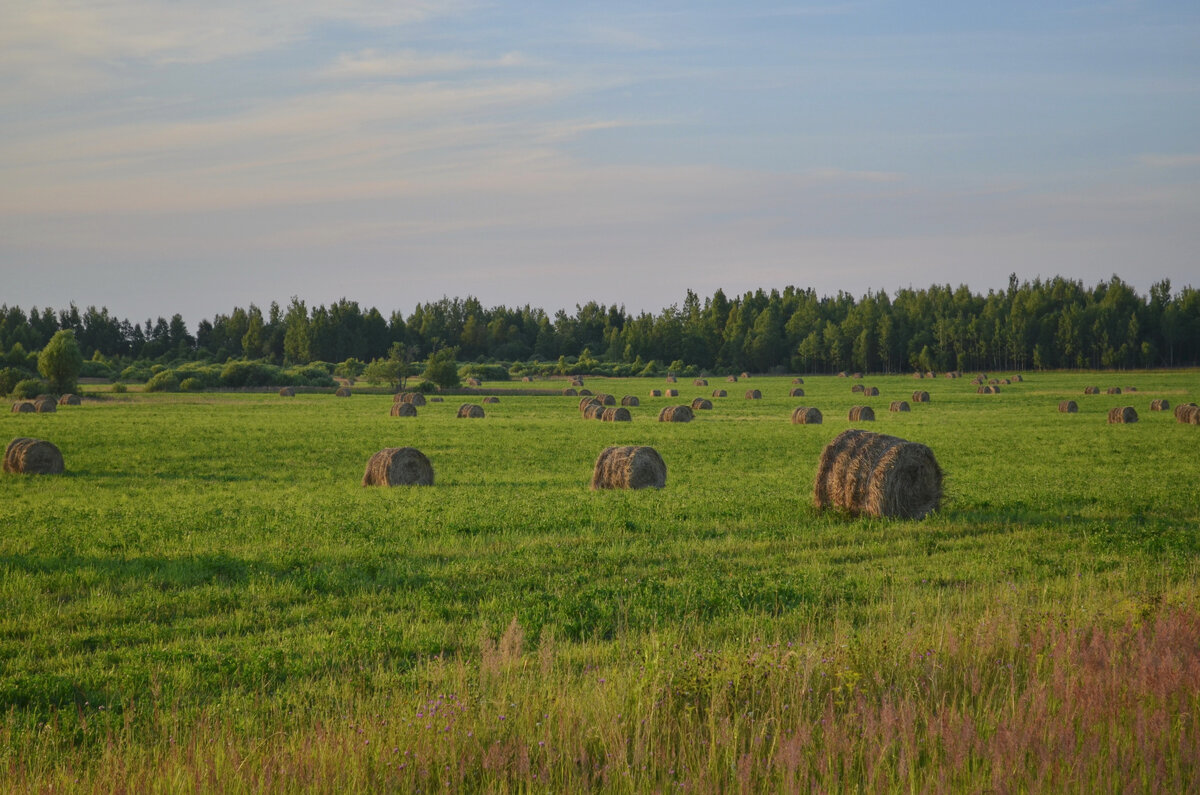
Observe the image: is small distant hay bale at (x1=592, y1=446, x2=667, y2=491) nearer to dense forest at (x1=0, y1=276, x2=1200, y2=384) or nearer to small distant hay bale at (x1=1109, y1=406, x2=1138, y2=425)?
small distant hay bale at (x1=1109, y1=406, x2=1138, y2=425)

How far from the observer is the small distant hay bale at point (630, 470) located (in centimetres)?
2194

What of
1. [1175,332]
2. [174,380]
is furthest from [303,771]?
[1175,332]

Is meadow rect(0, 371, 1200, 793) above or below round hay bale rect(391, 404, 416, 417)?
below

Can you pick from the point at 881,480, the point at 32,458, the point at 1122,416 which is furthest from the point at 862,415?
the point at 32,458

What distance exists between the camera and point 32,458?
2548 cm

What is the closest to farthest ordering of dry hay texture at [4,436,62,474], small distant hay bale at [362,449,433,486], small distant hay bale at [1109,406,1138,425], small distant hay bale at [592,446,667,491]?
small distant hay bale at [592,446,667,491], small distant hay bale at [362,449,433,486], dry hay texture at [4,436,62,474], small distant hay bale at [1109,406,1138,425]

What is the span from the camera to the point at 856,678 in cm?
702

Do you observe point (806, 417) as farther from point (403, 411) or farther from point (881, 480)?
point (881, 480)

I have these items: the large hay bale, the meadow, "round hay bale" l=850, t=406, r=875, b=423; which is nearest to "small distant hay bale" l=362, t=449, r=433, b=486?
the meadow

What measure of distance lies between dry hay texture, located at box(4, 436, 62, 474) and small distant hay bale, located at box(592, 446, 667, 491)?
1479 centimetres

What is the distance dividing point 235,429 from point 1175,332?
144 metres

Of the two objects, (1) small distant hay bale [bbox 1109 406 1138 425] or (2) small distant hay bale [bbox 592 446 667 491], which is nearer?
(2) small distant hay bale [bbox 592 446 667 491]

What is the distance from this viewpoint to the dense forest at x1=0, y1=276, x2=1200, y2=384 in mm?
149375

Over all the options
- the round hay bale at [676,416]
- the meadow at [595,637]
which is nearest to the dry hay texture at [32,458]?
the meadow at [595,637]
